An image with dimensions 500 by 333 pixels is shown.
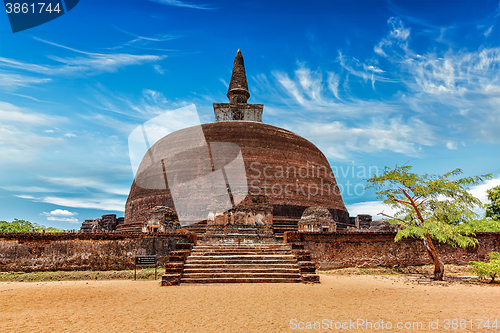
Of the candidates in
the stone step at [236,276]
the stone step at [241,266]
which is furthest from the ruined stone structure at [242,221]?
the stone step at [236,276]

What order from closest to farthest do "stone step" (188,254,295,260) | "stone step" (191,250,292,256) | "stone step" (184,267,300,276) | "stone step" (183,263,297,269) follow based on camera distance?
1. "stone step" (184,267,300,276)
2. "stone step" (183,263,297,269)
3. "stone step" (188,254,295,260)
4. "stone step" (191,250,292,256)

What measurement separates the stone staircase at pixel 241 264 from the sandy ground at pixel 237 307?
1.59 feet

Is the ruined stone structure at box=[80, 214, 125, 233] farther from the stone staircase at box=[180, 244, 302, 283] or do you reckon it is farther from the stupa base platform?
the stone staircase at box=[180, 244, 302, 283]

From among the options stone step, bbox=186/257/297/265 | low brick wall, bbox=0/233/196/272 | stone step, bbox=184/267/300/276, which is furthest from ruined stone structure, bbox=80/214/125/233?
stone step, bbox=184/267/300/276

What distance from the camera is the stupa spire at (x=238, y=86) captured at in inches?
1027

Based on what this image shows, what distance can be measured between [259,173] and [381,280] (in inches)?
404

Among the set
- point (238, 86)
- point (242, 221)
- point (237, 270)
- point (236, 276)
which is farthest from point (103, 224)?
point (236, 276)

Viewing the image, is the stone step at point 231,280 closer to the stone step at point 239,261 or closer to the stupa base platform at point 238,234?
the stone step at point 239,261

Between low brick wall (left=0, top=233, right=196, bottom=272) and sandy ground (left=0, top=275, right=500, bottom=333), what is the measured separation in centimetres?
219

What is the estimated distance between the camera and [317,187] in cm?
1947

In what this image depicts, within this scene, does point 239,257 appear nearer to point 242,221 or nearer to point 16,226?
point 242,221

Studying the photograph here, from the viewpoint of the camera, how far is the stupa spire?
26.1 metres

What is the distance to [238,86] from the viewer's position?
85.5 ft

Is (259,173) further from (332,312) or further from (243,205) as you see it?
(332,312)
